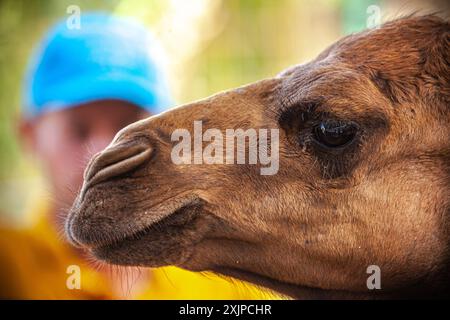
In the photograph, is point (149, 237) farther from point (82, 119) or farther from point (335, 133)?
point (82, 119)

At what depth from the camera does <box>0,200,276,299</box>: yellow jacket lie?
327 cm

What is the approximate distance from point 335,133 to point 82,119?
5.79 feet

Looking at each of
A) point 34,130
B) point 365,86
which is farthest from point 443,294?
point 34,130

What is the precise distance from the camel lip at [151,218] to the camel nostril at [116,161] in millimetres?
145

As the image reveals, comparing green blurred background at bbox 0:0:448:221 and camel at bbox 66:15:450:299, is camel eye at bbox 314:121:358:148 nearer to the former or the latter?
camel at bbox 66:15:450:299

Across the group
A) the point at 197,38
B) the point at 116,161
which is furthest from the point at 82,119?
the point at 116,161

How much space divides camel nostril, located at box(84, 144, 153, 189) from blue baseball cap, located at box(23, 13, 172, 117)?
4.38 feet

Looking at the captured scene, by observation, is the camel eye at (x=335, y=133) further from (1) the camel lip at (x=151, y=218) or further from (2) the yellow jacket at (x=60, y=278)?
(2) the yellow jacket at (x=60, y=278)

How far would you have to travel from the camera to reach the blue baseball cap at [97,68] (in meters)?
3.51

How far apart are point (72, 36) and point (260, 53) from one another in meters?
1.61

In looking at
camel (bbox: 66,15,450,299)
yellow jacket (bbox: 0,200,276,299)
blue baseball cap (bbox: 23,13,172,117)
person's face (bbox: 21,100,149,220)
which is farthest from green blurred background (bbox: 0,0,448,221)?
camel (bbox: 66,15,450,299)

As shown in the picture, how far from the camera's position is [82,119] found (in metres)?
3.61

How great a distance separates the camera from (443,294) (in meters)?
2.46

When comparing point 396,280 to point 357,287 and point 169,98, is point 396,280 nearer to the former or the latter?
point 357,287
